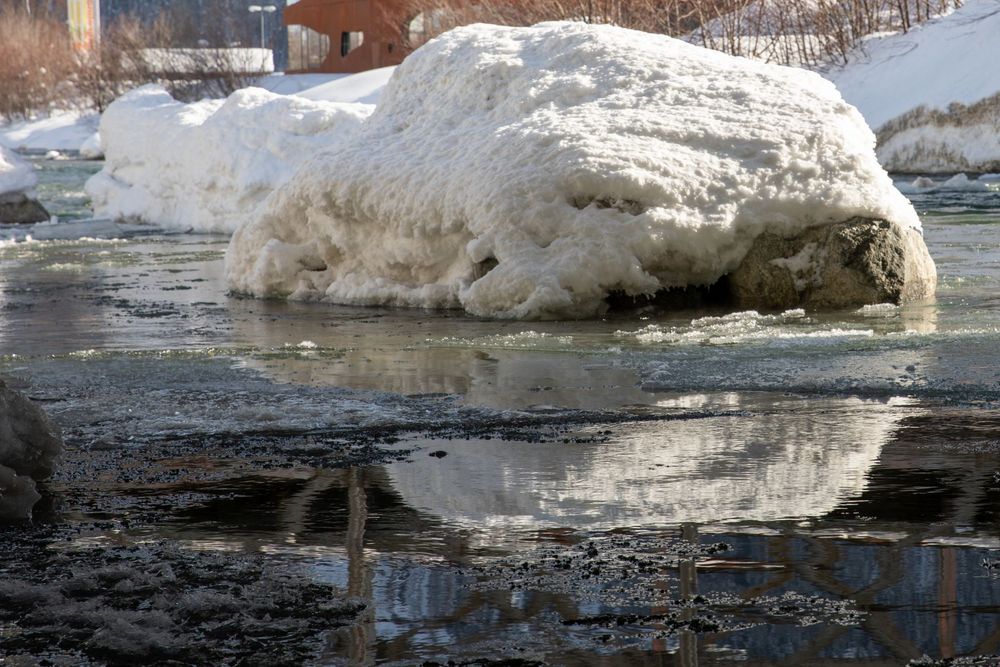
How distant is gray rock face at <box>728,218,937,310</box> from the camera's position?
Result: 8.84m

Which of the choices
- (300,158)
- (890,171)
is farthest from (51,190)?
(890,171)

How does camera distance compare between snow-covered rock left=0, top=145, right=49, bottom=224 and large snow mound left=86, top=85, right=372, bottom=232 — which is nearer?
large snow mound left=86, top=85, right=372, bottom=232

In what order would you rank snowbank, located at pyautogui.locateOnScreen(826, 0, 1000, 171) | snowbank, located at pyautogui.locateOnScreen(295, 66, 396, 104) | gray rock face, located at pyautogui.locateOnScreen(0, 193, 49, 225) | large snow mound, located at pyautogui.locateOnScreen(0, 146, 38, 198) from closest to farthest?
gray rock face, located at pyautogui.locateOnScreen(0, 193, 49, 225), large snow mound, located at pyautogui.locateOnScreen(0, 146, 38, 198), snowbank, located at pyautogui.locateOnScreen(826, 0, 1000, 171), snowbank, located at pyautogui.locateOnScreen(295, 66, 396, 104)

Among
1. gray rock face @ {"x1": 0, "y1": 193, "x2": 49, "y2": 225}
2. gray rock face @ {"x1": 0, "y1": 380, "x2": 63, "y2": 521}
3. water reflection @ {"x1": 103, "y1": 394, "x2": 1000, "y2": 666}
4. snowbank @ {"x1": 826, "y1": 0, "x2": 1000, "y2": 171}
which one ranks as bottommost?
water reflection @ {"x1": 103, "y1": 394, "x2": 1000, "y2": 666}

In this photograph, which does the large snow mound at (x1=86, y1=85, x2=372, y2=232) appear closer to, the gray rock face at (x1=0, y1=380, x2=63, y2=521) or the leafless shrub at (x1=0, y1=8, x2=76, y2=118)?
the gray rock face at (x1=0, y1=380, x2=63, y2=521)

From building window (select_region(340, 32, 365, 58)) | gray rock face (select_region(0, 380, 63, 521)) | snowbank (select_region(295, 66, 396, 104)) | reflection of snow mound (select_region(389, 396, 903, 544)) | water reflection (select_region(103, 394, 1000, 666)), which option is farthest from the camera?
building window (select_region(340, 32, 365, 58))

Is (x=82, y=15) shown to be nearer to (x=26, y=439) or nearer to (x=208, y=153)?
(x=208, y=153)

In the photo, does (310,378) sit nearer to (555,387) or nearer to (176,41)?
(555,387)

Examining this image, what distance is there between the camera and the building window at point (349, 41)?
5441 cm

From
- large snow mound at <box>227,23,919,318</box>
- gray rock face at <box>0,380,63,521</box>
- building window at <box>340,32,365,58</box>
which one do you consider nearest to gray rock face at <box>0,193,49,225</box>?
large snow mound at <box>227,23,919,318</box>

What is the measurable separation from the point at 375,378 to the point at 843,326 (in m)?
→ 2.62

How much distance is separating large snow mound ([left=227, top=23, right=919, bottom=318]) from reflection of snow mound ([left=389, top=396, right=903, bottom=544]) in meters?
3.27

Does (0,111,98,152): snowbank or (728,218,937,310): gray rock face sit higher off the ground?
(0,111,98,152): snowbank

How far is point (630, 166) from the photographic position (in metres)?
8.72
